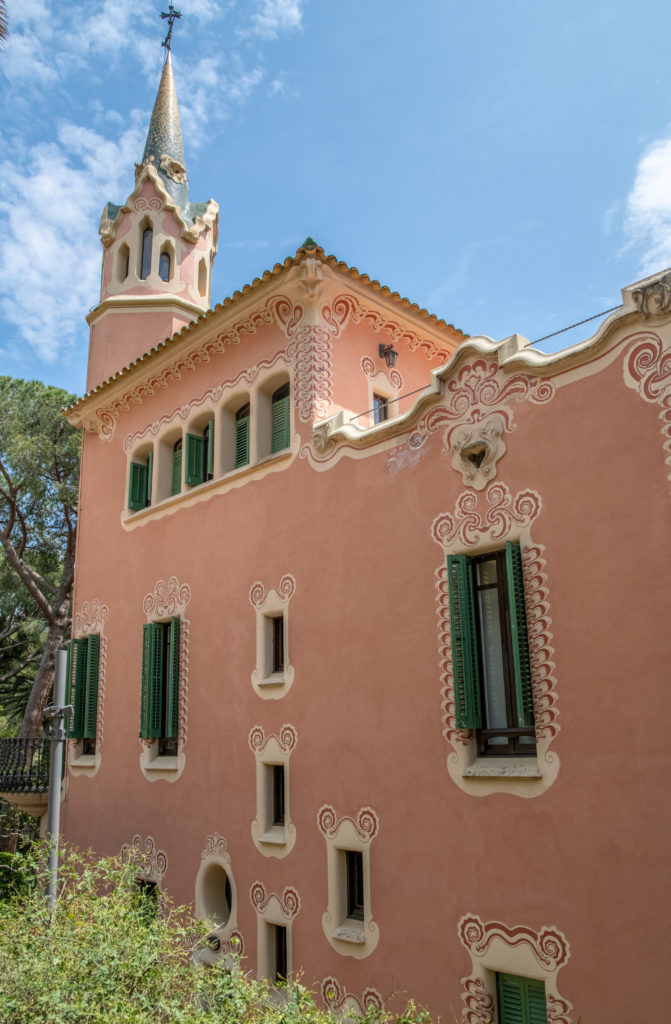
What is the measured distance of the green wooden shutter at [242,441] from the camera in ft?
37.4

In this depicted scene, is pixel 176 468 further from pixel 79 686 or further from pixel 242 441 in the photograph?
pixel 79 686

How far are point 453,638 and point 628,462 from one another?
2.23 metres

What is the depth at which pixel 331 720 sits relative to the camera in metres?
8.76

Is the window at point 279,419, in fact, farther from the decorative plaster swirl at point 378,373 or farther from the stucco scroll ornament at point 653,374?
the stucco scroll ornament at point 653,374

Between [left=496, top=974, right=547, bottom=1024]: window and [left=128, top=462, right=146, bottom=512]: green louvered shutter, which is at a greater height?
[left=128, top=462, right=146, bottom=512]: green louvered shutter

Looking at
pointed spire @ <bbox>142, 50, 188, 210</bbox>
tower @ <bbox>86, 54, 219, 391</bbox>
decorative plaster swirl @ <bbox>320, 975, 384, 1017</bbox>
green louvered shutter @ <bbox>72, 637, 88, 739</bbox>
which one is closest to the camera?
decorative plaster swirl @ <bbox>320, 975, 384, 1017</bbox>

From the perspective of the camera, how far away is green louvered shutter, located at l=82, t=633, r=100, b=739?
13.0 metres

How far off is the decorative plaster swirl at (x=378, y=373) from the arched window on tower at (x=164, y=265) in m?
6.45

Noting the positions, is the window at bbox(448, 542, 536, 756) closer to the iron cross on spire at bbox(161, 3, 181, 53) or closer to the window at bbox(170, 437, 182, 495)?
the window at bbox(170, 437, 182, 495)

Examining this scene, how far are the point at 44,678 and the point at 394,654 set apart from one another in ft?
50.2

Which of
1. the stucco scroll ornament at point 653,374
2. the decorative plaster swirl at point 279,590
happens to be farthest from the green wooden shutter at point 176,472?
the stucco scroll ornament at point 653,374

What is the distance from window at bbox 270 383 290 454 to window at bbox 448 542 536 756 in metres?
3.81

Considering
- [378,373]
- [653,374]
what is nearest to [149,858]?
[378,373]

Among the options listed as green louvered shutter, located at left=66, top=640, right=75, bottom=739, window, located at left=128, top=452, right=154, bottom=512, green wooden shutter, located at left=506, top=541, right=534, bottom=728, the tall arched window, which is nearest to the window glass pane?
green wooden shutter, located at left=506, top=541, right=534, bottom=728
